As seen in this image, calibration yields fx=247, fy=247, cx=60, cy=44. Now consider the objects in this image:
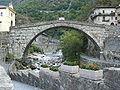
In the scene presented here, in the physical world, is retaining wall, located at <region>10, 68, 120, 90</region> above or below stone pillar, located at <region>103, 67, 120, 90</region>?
below

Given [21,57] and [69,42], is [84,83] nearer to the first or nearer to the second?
[21,57]

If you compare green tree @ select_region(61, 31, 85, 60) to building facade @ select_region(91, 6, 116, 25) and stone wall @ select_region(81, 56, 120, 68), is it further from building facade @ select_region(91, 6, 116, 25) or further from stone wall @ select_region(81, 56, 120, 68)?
stone wall @ select_region(81, 56, 120, 68)

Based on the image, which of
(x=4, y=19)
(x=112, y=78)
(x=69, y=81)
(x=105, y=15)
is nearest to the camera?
(x=112, y=78)

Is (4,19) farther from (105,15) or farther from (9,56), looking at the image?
(105,15)

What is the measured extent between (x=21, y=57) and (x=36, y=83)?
2200 centimetres

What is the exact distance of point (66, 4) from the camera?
436 feet

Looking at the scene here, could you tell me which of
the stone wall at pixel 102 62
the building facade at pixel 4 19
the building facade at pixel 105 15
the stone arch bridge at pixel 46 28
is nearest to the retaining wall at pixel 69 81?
the stone wall at pixel 102 62

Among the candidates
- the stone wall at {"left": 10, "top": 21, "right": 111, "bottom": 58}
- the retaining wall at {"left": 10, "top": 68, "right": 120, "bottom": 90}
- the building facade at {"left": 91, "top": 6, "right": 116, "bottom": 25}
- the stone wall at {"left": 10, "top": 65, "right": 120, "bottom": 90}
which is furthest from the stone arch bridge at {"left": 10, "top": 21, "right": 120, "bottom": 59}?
the stone wall at {"left": 10, "top": 65, "right": 120, "bottom": 90}

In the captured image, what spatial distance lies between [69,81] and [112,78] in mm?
3459

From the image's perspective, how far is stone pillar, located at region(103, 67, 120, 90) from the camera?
716cm

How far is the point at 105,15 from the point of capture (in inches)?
1849

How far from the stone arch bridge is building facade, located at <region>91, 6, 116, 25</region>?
1124 cm

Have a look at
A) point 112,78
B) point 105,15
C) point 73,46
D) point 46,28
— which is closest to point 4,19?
point 46,28

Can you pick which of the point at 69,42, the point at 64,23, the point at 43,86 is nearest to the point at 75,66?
the point at 43,86
